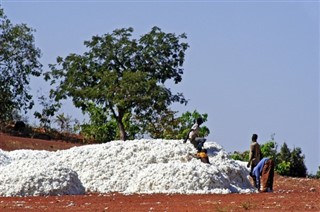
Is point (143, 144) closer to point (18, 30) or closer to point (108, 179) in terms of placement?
point (108, 179)

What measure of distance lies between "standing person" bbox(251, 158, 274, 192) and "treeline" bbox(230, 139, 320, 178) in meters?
17.6

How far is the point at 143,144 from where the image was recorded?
2892 cm

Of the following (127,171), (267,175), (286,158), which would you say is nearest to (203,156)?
(127,171)

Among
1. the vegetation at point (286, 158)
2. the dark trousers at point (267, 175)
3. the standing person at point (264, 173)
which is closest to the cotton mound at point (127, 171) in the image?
the standing person at point (264, 173)

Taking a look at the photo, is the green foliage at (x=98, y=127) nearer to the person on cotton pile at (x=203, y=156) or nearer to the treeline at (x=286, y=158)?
the treeline at (x=286, y=158)

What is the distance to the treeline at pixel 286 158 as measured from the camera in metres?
43.2

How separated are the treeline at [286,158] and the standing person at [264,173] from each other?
57.9ft

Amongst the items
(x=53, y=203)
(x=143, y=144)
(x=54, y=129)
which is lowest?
(x=53, y=203)

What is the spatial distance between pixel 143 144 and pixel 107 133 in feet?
68.1

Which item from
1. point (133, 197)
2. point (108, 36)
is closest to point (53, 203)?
point (133, 197)

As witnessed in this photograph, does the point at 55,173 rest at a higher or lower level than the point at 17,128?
lower

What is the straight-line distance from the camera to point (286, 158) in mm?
44875

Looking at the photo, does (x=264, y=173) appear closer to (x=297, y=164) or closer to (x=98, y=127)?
(x=297, y=164)

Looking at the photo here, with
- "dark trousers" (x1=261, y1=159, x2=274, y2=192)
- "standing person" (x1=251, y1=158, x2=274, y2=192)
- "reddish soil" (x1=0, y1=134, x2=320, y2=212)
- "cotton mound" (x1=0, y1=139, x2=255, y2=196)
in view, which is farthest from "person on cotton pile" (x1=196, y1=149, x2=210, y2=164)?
"reddish soil" (x1=0, y1=134, x2=320, y2=212)
